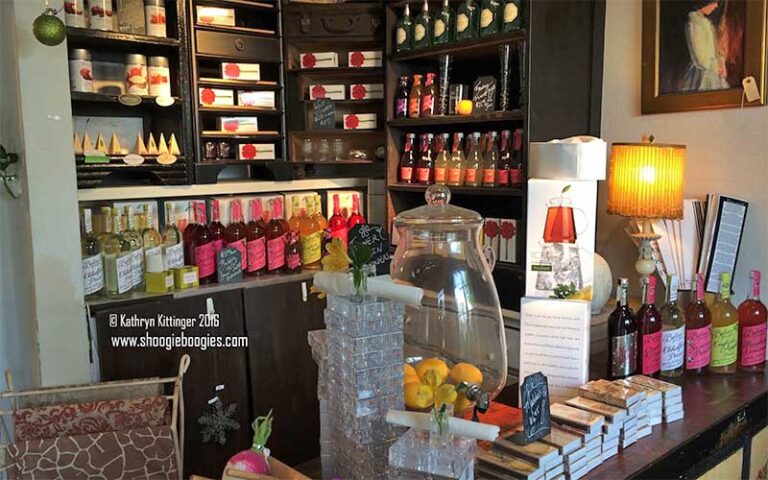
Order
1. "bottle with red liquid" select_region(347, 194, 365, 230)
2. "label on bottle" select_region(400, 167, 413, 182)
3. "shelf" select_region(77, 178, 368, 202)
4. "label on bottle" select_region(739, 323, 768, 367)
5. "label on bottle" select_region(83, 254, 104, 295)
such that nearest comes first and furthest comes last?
"label on bottle" select_region(739, 323, 768, 367), "label on bottle" select_region(83, 254, 104, 295), "shelf" select_region(77, 178, 368, 202), "label on bottle" select_region(400, 167, 413, 182), "bottle with red liquid" select_region(347, 194, 365, 230)

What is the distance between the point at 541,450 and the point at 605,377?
69 cm

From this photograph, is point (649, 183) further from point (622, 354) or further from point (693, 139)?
point (622, 354)

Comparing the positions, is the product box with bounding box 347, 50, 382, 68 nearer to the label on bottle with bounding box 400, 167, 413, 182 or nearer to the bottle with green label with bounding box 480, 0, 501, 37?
the label on bottle with bounding box 400, 167, 413, 182

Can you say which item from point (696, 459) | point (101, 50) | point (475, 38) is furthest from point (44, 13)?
point (696, 459)

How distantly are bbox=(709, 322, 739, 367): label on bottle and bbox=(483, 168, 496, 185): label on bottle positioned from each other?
3.65 ft

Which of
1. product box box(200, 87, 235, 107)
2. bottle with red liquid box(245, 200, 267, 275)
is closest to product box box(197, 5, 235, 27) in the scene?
→ product box box(200, 87, 235, 107)

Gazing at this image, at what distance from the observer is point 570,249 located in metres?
1.69

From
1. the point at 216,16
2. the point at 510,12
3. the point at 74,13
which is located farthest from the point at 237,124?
the point at 510,12

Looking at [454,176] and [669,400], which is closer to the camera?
[669,400]

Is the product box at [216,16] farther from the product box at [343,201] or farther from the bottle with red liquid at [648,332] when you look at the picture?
the bottle with red liquid at [648,332]

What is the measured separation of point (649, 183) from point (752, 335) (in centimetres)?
56

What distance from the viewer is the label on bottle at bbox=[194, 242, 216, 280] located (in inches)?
109

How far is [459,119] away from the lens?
2.79m

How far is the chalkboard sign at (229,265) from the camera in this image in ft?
9.09
